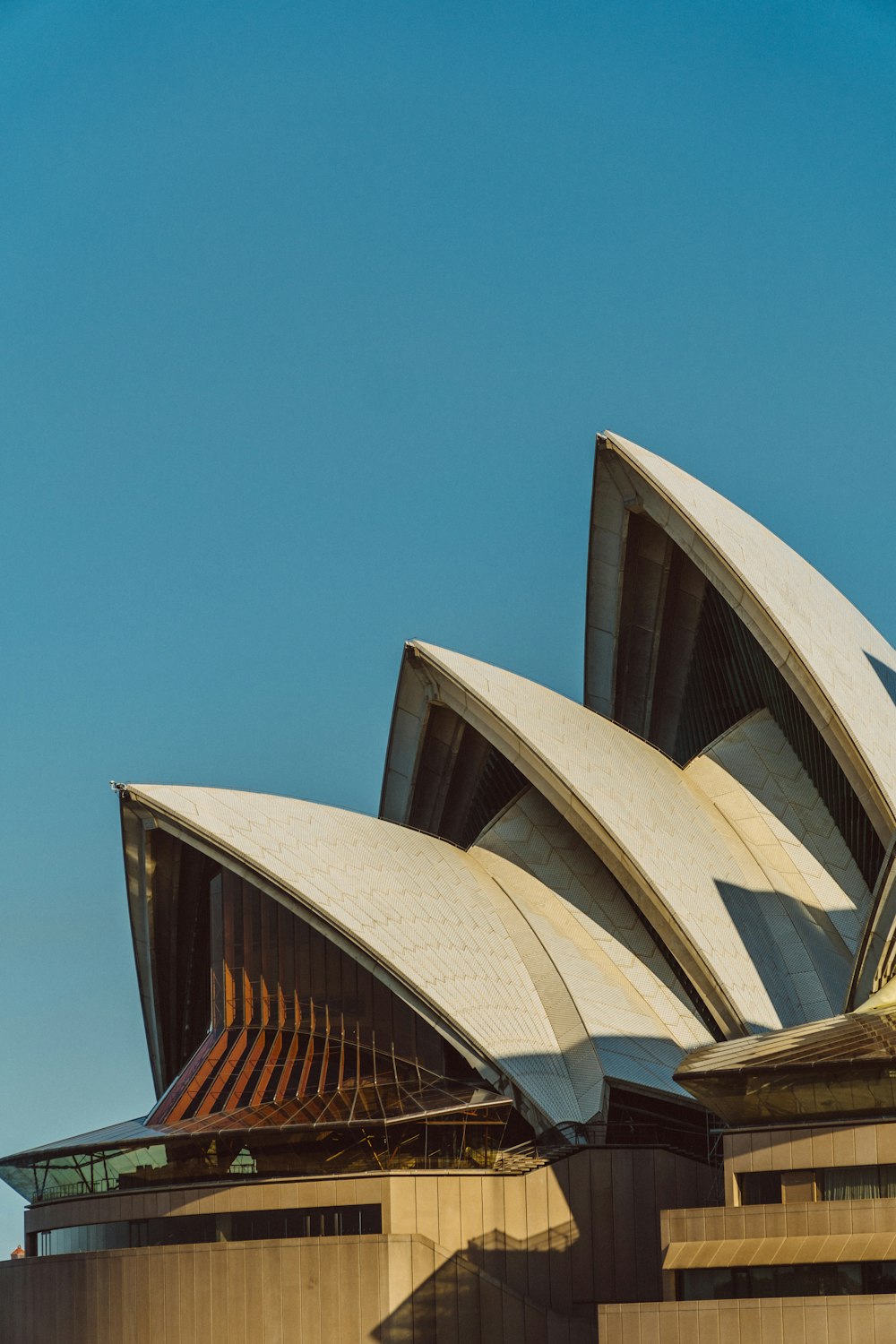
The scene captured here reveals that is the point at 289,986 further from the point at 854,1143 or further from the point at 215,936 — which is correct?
the point at 854,1143

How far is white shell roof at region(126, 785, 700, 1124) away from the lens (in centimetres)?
4134

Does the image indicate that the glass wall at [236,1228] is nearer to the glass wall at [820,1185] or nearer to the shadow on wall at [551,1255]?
the shadow on wall at [551,1255]

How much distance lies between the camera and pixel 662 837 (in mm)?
46219

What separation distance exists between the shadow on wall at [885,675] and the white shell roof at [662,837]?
5400 mm

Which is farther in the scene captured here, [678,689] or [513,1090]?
[678,689]

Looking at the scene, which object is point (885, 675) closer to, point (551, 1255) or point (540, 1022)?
point (540, 1022)

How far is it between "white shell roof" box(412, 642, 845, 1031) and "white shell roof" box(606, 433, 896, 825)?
165 inches

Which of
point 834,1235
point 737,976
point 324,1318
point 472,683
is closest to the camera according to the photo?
point 834,1235

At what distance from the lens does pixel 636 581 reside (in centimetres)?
5438

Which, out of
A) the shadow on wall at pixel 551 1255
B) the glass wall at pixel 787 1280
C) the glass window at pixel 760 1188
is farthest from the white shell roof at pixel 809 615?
the glass wall at pixel 787 1280

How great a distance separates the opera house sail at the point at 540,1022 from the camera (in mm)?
33094

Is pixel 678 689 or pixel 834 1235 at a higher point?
pixel 678 689

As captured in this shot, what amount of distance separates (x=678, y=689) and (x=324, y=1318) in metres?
24.2

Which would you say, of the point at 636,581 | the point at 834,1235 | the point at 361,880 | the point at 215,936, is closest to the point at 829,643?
the point at 636,581
